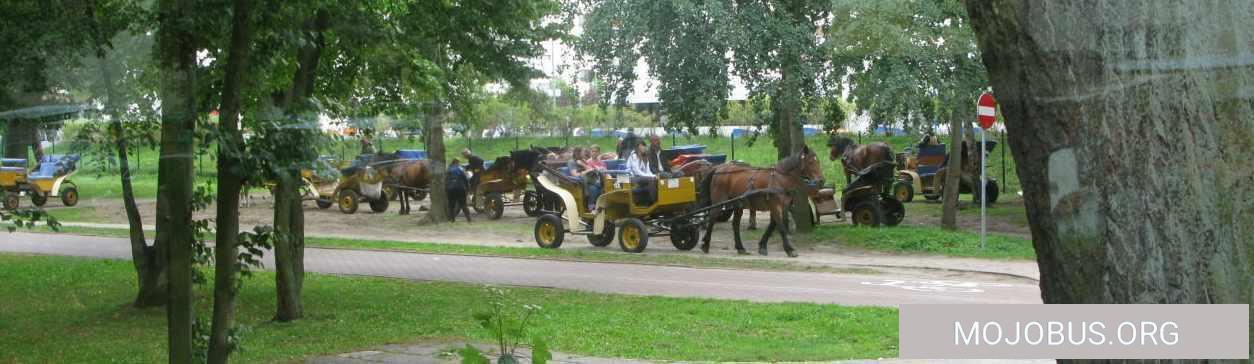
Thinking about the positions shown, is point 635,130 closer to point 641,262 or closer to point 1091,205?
point 641,262

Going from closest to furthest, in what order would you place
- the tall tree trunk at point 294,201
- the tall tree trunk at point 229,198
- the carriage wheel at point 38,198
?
the tall tree trunk at point 229,198 < the tall tree trunk at point 294,201 < the carriage wheel at point 38,198

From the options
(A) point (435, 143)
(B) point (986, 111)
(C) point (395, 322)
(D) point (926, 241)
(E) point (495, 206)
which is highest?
(B) point (986, 111)

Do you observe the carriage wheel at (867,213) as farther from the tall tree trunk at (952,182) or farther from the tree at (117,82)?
the tree at (117,82)

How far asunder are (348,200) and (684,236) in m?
8.73

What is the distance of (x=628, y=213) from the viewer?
2055 centimetres

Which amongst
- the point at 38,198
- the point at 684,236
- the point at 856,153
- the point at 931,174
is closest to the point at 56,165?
the point at 38,198

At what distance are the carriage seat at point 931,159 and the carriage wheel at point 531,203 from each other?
31.9 ft

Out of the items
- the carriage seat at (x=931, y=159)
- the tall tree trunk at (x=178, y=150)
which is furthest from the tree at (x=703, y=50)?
the tall tree trunk at (x=178, y=150)

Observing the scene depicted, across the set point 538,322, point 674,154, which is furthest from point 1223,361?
point 674,154

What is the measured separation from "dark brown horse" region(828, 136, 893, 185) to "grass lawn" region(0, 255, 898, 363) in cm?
1005

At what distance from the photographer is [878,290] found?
14562 mm

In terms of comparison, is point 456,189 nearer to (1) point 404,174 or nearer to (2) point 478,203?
(2) point 478,203

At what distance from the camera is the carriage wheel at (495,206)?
21172mm

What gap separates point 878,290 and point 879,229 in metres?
7.46
